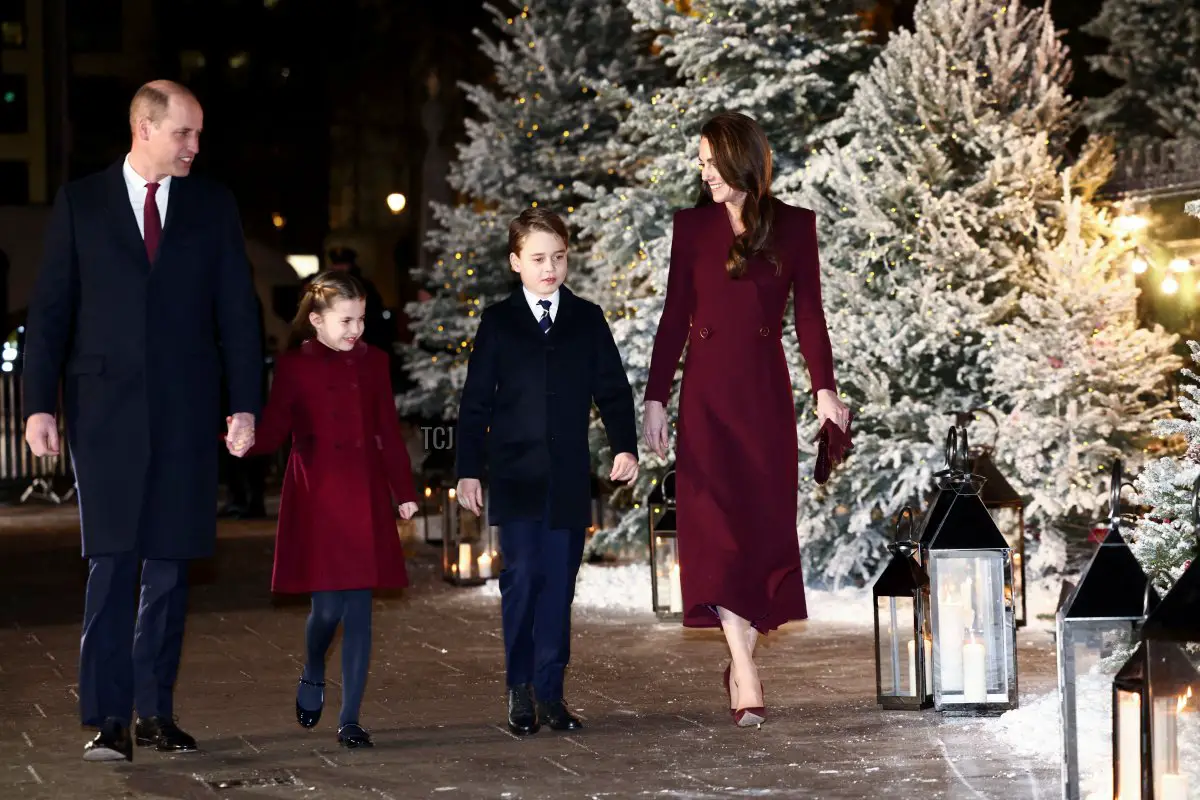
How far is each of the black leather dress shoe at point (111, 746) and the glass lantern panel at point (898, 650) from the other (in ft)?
9.00

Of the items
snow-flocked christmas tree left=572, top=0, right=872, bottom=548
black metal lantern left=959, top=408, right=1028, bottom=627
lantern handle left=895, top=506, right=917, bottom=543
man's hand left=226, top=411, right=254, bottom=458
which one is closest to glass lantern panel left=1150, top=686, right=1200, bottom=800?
lantern handle left=895, top=506, right=917, bottom=543

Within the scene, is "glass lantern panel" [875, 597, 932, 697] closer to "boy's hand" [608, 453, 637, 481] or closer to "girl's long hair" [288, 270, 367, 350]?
"boy's hand" [608, 453, 637, 481]

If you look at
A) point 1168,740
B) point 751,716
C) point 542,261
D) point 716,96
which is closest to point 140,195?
point 542,261

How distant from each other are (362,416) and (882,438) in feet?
16.6

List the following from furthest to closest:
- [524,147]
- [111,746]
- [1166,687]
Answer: [524,147] < [111,746] < [1166,687]

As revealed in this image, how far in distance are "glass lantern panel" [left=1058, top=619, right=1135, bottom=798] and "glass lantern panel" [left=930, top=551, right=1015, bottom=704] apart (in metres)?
0.39

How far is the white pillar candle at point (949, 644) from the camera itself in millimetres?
7188

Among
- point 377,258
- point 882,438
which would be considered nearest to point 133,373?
point 882,438

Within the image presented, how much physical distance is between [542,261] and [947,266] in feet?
15.3

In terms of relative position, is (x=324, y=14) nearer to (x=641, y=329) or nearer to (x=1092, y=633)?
A: (x=641, y=329)

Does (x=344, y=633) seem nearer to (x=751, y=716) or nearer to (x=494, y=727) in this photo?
(x=494, y=727)

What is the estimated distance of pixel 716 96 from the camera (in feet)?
41.3

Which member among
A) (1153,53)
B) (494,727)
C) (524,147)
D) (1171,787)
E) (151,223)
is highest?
(1153,53)

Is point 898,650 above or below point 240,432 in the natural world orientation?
below
